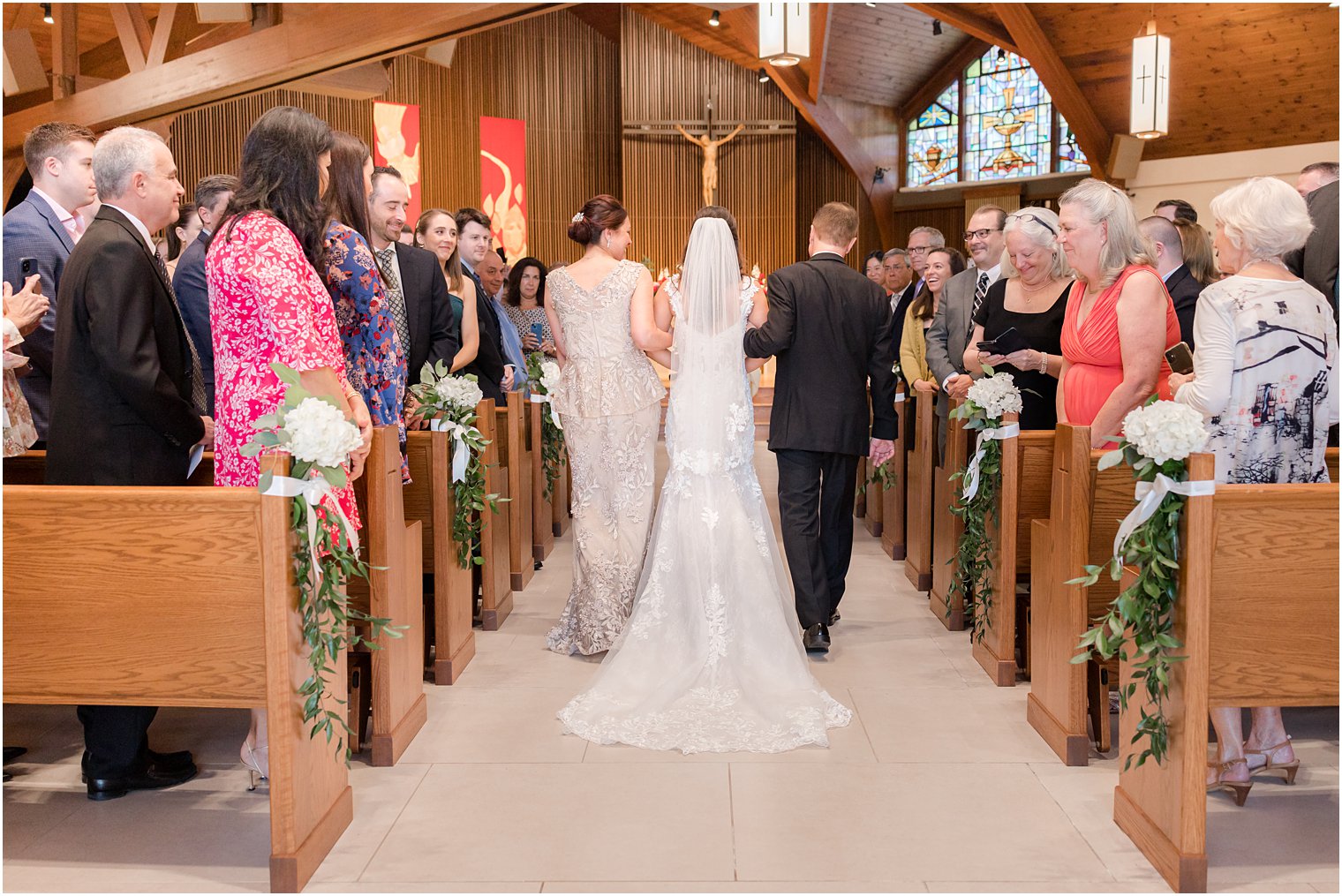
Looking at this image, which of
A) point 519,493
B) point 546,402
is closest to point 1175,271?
point 519,493

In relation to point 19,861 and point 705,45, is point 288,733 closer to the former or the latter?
point 19,861

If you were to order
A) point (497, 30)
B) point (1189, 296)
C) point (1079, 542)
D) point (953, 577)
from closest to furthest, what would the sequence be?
point (1079, 542), point (1189, 296), point (953, 577), point (497, 30)

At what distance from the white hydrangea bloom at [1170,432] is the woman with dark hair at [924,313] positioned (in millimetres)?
3202

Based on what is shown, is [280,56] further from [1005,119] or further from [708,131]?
[1005,119]

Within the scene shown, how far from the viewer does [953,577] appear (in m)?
4.84

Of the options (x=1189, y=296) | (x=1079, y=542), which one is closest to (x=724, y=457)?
(x=1079, y=542)

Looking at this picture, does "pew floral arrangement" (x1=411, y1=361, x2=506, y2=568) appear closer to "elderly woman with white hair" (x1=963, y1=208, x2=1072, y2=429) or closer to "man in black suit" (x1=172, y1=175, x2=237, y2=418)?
"man in black suit" (x1=172, y1=175, x2=237, y2=418)

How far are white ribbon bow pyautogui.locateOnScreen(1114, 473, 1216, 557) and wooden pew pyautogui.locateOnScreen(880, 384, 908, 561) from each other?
342 centimetres

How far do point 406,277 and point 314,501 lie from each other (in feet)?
5.76

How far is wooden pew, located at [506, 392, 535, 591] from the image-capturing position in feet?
17.6

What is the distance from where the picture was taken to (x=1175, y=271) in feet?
14.6

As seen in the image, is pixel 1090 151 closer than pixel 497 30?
Yes

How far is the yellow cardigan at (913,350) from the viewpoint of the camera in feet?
20.2

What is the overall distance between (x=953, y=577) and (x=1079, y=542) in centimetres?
154
